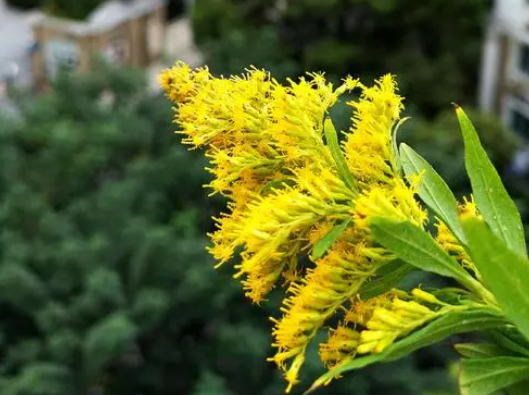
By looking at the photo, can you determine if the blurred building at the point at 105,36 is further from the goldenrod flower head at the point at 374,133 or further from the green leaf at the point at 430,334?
the green leaf at the point at 430,334

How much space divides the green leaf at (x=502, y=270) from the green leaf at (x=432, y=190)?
0.66 ft

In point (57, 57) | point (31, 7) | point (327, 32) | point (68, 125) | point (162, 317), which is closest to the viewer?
point (162, 317)

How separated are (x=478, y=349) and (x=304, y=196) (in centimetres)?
38

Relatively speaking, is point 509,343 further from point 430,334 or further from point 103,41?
point 103,41

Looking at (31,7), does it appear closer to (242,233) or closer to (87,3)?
(87,3)

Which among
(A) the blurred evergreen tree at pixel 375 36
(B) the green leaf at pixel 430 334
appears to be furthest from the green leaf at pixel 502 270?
(A) the blurred evergreen tree at pixel 375 36

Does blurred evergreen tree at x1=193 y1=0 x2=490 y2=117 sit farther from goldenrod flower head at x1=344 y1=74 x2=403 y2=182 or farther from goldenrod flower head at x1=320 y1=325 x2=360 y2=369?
goldenrod flower head at x1=320 y1=325 x2=360 y2=369

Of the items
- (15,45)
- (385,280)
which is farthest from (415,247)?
(15,45)

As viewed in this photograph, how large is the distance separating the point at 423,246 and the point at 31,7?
76.9 feet

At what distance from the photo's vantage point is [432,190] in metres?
1.50

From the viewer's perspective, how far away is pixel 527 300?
49.4 inches

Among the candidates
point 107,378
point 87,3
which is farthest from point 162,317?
point 87,3

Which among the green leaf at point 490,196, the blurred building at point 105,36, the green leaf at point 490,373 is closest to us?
the green leaf at point 490,373

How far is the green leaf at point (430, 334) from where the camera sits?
4.04ft
